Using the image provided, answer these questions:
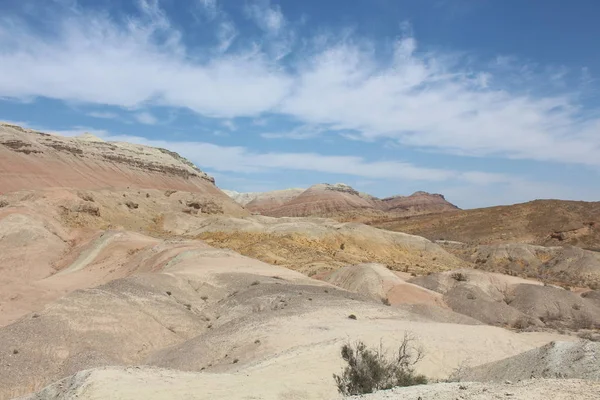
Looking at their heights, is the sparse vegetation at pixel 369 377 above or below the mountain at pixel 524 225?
below

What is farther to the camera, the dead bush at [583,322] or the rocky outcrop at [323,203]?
the rocky outcrop at [323,203]

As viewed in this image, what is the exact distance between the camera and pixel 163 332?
65.9 feet

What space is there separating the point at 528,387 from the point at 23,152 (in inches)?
3352

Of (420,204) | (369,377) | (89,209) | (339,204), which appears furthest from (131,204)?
(420,204)

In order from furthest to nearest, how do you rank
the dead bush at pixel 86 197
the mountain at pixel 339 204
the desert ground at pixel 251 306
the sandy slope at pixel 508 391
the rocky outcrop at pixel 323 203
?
the rocky outcrop at pixel 323 203
the mountain at pixel 339 204
the dead bush at pixel 86 197
the desert ground at pixel 251 306
the sandy slope at pixel 508 391

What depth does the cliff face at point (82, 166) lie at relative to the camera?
2884 inches

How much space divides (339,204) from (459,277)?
422 ft

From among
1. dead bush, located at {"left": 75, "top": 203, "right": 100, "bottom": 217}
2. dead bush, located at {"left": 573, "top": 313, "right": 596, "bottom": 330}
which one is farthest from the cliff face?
dead bush, located at {"left": 573, "top": 313, "right": 596, "bottom": 330}

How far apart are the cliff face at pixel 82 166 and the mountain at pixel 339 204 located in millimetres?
48640

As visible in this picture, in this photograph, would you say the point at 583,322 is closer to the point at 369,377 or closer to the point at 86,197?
the point at 369,377

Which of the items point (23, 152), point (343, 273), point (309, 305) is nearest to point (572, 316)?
point (343, 273)

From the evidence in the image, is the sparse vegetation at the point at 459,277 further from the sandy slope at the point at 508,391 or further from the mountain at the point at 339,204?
the mountain at the point at 339,204

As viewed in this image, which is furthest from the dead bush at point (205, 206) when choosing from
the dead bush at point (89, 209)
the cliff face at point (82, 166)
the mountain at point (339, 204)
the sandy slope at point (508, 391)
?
the mountain at point (339, 204)

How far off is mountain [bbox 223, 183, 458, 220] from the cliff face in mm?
48640
